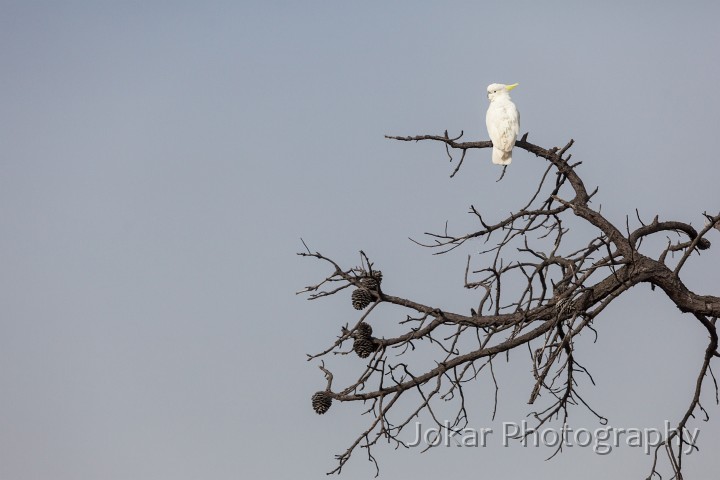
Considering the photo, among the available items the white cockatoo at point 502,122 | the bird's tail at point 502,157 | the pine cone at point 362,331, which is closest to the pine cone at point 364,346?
the pine cone at point 362,331

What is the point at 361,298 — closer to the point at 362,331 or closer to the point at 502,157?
the point at 362,331

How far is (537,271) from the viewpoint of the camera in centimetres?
599

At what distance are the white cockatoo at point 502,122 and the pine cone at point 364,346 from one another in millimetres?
2066

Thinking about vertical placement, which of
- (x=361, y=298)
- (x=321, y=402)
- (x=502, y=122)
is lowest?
(x=321, y=402)

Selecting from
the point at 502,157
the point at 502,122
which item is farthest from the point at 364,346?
the point at 502,122

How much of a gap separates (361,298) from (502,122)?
2.50 metres

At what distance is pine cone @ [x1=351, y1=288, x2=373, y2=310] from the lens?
238 inches

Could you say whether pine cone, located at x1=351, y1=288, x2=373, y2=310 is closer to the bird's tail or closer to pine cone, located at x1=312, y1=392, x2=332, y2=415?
pine cone, located at x1=312, y1=392, x2=332, y2=415

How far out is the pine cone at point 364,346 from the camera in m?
6.03

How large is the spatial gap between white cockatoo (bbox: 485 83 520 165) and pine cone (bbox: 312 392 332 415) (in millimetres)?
2437

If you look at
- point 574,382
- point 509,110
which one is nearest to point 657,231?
point 574,382

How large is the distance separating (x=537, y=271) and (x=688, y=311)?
1053 mm

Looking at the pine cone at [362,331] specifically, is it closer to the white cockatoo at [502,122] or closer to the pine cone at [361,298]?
the pine cone at [361,298]

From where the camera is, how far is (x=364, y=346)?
6.04 m
